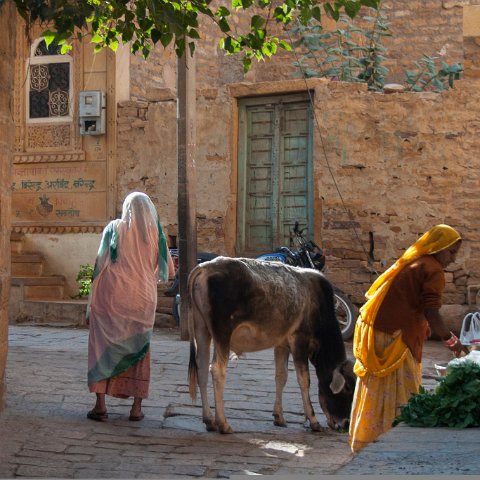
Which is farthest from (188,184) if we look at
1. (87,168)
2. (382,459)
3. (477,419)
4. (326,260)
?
(382,459)

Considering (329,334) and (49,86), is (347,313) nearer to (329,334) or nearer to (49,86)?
(329,334)

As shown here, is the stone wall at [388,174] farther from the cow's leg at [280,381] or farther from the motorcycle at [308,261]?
the cow's leg at [280,381]

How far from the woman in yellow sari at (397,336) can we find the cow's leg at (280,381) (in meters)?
1.49

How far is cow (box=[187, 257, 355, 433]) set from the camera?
267 inches

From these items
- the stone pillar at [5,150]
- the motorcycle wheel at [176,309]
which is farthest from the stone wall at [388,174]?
the stone pillar at [5,150]

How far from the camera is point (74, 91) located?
46.2 ft

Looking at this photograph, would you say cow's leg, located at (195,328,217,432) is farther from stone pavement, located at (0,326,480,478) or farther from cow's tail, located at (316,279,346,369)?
cow's tail, located at (316,279,346,369)

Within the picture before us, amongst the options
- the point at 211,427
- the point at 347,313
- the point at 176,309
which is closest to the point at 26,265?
the point at 176,309

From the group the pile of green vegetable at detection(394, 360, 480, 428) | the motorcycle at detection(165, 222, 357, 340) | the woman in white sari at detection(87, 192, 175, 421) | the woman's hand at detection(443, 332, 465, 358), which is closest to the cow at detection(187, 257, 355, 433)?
the woman in white sari at detection(87, 192, 175, 421)

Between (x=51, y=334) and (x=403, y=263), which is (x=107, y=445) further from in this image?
(x=51, y=334)

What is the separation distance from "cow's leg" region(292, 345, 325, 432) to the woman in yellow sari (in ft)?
4.44

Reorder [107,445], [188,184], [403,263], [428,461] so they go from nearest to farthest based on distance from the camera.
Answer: [428,461] < [403,263] < [107,445] < [188,184]

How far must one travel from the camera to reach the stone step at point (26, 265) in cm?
1392

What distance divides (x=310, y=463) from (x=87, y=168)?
877cm
